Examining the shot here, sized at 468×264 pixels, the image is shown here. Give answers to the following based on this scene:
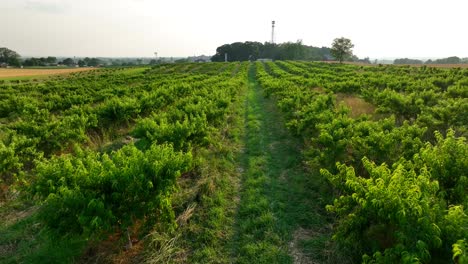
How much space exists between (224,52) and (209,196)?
465 feet

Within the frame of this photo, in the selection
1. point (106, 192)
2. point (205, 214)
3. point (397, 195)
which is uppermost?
point (397, 195)

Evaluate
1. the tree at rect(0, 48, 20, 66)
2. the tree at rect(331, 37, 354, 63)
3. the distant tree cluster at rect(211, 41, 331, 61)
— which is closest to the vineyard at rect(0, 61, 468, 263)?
the tree at rect(331, 37, 354, 63)

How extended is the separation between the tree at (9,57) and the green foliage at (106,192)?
140m

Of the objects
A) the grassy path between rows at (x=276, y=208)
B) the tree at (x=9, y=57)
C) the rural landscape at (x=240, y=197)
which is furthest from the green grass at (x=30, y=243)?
the tree at (x=9, y=57)

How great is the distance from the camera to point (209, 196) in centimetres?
877

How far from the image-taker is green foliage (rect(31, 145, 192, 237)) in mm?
5344

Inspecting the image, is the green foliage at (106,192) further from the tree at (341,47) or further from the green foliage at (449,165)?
the tree at (341,47)

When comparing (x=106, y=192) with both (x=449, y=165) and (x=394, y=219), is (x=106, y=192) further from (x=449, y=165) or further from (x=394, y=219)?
(x=449, y=165)

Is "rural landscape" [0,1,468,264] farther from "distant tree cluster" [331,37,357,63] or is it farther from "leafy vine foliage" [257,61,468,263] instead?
"distant tree cluster" [331,37,357,63]

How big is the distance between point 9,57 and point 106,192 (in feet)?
510

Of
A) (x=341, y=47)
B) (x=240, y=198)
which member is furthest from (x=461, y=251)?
(x=341, y=47)

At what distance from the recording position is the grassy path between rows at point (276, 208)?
659 centimetres

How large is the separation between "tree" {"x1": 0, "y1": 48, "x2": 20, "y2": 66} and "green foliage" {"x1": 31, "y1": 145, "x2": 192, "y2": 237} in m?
140

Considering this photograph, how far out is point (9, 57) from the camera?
422ft
